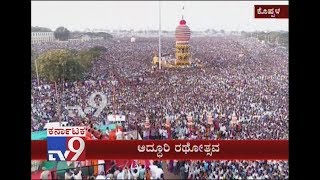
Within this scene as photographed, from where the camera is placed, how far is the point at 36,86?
5.11m

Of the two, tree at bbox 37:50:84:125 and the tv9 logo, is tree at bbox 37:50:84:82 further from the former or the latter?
the tv9 logo

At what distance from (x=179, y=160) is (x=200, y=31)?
1.24 m

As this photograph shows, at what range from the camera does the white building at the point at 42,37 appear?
5.01m

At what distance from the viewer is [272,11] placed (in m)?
4.84

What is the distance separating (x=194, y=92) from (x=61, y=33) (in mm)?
1402

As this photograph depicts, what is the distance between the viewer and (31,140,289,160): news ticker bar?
4812 mm

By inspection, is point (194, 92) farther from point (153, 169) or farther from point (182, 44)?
point (153, 169)

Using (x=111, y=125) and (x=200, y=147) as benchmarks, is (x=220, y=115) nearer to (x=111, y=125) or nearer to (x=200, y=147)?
(x=200, y=147)

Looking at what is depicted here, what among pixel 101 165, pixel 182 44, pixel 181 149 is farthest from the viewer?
pixel 182 44

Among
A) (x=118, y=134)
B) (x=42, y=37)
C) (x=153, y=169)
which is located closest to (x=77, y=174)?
(x=118, y=134)

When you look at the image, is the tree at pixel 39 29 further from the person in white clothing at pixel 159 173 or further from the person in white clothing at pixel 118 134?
the person in white clothing at pixel 159 173

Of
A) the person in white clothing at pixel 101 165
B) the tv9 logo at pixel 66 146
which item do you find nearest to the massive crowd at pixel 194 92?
the tv9 logo at pixel 66 146

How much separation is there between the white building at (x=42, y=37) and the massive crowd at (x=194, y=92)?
52mm

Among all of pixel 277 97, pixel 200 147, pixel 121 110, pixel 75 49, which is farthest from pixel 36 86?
pixel 277 97
